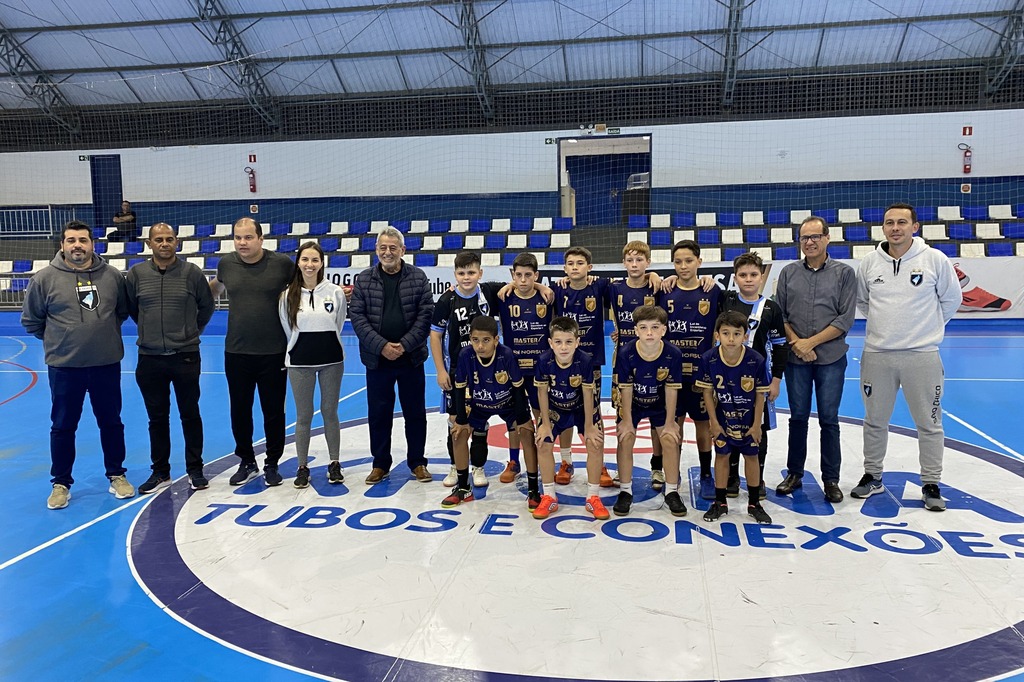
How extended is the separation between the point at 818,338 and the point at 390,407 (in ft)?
11.1

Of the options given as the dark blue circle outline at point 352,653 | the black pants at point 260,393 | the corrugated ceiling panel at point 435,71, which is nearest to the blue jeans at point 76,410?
the black pants at point 260,393

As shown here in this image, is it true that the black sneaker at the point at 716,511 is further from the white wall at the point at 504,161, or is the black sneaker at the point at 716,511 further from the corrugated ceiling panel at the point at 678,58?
the corrugated ceiling panel at the point at 678,58

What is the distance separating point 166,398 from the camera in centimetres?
550

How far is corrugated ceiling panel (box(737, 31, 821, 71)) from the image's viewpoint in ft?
60.4

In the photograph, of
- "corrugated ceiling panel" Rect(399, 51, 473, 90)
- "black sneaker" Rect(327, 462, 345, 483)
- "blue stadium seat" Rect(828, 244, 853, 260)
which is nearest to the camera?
"black sneaker" Rect(327, 462, 345, 483)

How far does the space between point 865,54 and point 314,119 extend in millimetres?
16605

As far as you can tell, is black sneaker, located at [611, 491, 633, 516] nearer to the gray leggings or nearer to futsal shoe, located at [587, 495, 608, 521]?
futsal shoe, located at [587, 495, 608, 521]

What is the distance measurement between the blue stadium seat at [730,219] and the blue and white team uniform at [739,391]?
49.5 ft

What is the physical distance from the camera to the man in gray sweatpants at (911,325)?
15.8 ft

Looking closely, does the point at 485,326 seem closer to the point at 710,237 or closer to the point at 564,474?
the point at 564,474

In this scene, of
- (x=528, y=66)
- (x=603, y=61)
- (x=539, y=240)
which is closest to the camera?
(x=539, y=240)

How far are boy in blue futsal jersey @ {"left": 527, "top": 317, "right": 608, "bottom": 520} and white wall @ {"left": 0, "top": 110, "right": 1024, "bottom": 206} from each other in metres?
16.1

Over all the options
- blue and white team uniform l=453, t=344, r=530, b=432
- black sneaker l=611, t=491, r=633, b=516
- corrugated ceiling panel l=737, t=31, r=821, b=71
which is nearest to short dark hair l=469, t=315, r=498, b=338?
blue and white team uniform l=453, t=344, r=530, b=432

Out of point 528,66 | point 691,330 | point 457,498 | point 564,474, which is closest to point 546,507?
point 457,498
